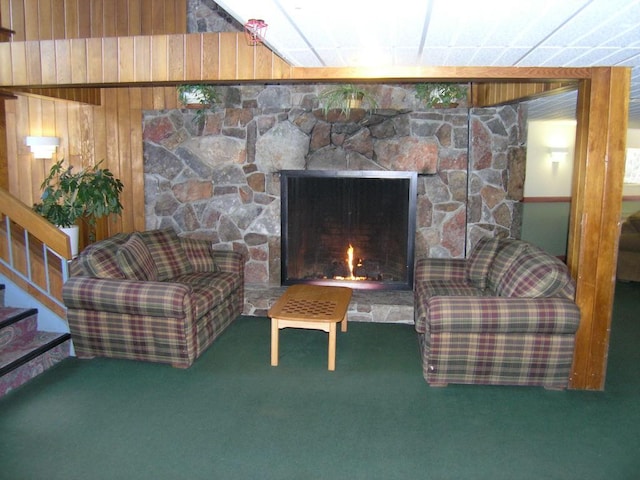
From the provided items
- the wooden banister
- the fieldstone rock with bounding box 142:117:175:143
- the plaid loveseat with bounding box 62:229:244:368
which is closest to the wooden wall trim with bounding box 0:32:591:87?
the wooden banister

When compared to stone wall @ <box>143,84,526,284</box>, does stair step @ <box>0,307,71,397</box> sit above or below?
below

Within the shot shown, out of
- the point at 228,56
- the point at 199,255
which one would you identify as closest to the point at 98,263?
the point at 199,255

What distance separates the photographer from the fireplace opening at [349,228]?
524cm

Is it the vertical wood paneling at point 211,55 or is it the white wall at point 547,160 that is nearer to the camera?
the vertical wood paneling at point 211,55

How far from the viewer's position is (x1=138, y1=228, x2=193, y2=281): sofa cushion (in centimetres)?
464

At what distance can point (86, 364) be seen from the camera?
153 inches

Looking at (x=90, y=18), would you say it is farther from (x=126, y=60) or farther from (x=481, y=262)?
(x=481, y=262)

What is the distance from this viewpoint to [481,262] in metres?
4.46

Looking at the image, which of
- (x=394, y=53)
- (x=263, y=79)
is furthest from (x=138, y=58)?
(x=394, y=53)

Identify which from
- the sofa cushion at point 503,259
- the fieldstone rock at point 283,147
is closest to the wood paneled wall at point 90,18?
→ the fieldstone rock at point 283,147

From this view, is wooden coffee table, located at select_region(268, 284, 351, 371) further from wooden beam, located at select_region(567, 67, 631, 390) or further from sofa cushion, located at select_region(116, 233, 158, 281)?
wooden beam, located at select_region(567, 67, 631, 390)

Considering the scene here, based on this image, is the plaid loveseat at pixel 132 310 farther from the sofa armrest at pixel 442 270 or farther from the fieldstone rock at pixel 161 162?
the sofa armrest at pixel 442 270

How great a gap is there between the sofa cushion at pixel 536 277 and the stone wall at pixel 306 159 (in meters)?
1.31

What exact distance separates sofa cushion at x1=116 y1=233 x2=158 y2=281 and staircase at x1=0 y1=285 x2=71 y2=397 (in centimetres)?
63
